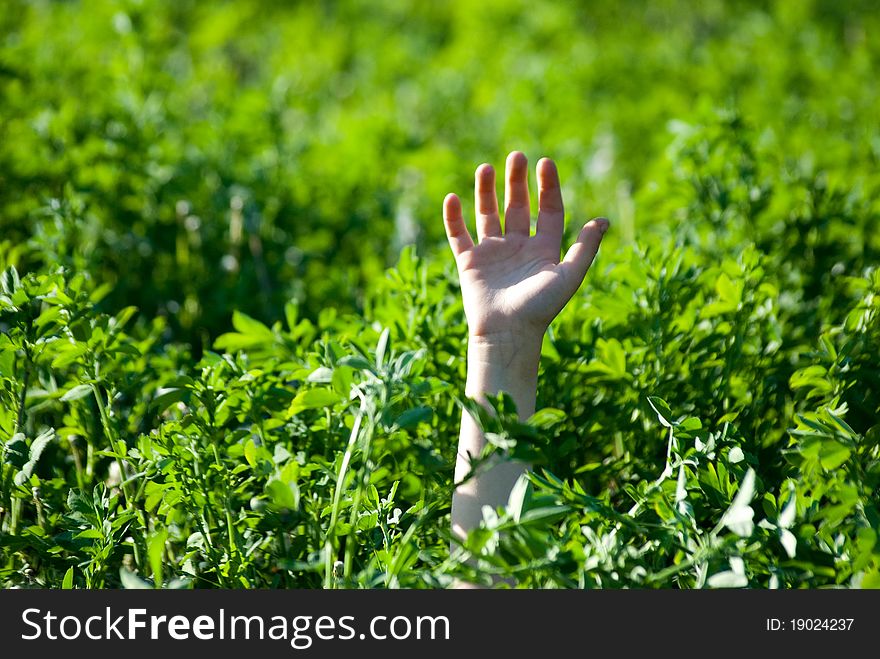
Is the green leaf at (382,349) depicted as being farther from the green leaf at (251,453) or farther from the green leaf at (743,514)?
the green leaf at (743,514)

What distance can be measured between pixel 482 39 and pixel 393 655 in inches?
259

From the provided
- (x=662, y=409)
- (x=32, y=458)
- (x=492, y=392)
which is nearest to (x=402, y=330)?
(x=492, y=392)

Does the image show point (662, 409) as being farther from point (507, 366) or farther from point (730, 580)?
point (730, 580)

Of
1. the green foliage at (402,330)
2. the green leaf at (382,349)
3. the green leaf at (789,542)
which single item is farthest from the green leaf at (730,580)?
the green leaf at (382,349)

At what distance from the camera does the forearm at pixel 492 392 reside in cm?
181

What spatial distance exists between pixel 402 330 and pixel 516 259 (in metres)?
0.40

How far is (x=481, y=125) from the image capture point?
17.7 ft

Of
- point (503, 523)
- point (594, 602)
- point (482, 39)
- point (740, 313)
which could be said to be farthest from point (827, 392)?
point (482, 39)

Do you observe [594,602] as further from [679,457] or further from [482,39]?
[482,39]

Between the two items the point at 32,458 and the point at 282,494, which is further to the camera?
the point at 32,458

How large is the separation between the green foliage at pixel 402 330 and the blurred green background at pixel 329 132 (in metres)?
0.02

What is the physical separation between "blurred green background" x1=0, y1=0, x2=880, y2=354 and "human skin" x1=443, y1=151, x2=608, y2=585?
0.88m

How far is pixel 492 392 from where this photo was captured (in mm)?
1893

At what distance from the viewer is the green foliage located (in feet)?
5.41
